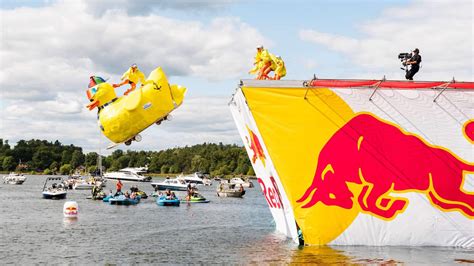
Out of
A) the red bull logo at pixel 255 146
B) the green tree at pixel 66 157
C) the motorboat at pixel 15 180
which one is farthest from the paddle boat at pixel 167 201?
the green tree at pixel 66 157

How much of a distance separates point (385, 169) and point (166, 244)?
11.9m

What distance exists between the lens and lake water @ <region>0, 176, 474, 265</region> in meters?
23.1

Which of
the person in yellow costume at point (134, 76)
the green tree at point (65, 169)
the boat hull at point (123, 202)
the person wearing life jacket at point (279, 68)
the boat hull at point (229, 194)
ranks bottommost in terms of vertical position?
the boat hull at point (123, 202)

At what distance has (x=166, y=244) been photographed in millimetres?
30047

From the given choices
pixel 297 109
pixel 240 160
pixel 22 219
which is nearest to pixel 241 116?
pixel 297 109

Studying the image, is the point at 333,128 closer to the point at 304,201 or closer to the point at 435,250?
the point at 304,201

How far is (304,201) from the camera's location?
2327cm

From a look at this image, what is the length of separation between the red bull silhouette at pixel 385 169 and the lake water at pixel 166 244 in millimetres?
1747

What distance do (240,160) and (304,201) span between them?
474 feet

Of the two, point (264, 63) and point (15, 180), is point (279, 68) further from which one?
point (15, 180)

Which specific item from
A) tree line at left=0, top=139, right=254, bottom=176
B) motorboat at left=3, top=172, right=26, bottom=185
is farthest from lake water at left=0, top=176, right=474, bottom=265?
tree line at left=0, top=139, right=254, bottom=176

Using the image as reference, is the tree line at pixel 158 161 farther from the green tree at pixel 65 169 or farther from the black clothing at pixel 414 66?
the black clothing at pixel 414 66

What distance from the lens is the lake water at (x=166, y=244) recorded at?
75.7 ft

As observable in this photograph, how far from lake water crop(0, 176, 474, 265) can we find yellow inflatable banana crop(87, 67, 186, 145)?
7.97 metres
